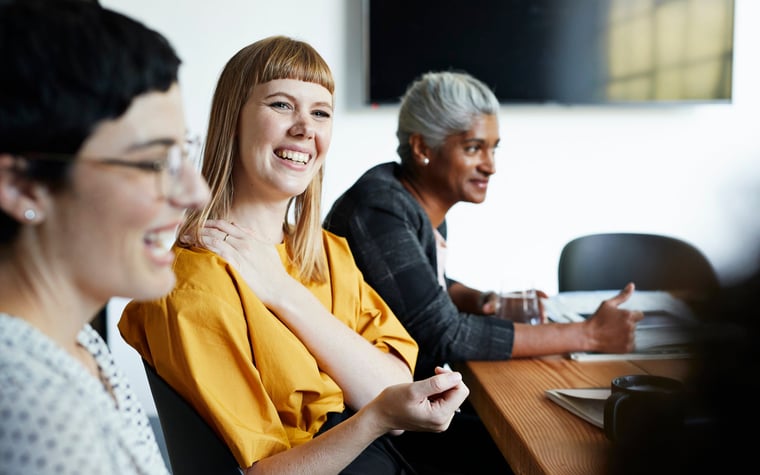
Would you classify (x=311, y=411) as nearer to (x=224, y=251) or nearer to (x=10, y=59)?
(x=224, y=251)

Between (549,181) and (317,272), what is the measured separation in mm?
2237

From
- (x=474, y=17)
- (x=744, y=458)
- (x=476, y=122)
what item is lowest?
(x=744, y=458)

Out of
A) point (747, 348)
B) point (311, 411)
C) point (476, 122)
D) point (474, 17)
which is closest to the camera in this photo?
point (747, 348)

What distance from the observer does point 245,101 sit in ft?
4.94

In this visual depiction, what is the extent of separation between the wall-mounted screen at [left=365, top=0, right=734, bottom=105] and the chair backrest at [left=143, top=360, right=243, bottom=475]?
2351 mm

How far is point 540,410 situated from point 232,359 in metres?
0.52

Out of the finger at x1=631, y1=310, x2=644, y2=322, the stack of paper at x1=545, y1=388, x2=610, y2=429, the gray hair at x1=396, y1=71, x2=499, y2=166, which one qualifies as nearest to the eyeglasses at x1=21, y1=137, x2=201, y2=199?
the stack of paper at x1=545, y1=388, x2=610, y2=429

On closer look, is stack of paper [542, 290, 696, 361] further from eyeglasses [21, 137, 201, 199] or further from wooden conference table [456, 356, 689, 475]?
eyeglasses [21, 137, 201, 199]

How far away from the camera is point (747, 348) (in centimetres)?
46

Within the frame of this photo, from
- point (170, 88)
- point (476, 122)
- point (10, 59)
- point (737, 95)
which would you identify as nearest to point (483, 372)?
point (476, 122)

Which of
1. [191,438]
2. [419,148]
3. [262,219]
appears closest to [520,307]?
[419,148]

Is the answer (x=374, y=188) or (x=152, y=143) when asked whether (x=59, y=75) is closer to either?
(x=152, y=143)

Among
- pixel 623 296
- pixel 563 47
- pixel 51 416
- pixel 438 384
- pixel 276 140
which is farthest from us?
pixel 563 47

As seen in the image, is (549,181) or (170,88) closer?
(170,88)
